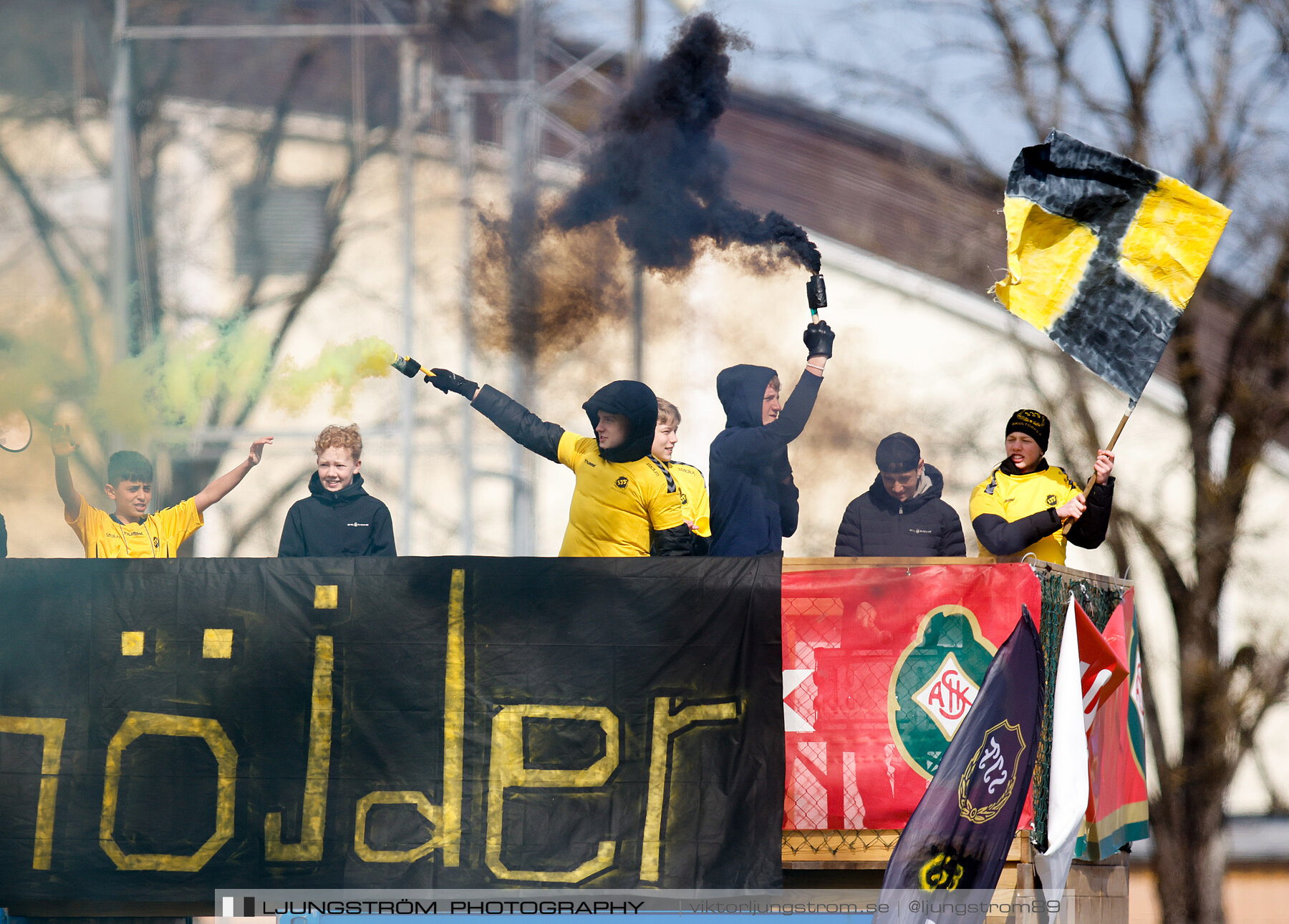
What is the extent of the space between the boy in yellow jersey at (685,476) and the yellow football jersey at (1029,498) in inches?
52.7

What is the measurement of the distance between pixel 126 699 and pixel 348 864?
124 cm

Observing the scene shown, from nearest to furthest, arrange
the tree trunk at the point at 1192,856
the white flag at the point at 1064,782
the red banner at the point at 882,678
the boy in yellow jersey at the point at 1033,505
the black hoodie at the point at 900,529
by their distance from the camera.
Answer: the white flag at the point at 1064,782, the red banner at the point at 882,678, the boy in yellow jersey at the point at 1033,505, the black hoodie at the point at 900,529, the tree trunk at the point at 1192,856

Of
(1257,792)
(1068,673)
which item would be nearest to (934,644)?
(1068,673)

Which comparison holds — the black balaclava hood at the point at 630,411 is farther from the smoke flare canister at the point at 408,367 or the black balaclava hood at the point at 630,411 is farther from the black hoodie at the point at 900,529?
the black hoodie at the point at 900,529

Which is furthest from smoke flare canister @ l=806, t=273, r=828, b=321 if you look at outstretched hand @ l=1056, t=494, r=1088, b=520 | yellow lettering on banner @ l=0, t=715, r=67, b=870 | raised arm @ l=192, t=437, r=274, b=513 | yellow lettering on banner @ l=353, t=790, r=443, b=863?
yellow lettering on banner @ l=0, t=715, r=67, b=870

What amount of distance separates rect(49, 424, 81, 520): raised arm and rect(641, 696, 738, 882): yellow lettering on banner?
3.12 meters

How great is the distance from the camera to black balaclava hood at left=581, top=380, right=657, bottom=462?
6809 millimetres

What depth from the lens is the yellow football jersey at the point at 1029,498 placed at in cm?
712

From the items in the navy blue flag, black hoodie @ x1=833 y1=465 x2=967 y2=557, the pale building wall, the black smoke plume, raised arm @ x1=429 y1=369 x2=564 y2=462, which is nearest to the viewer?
the navy blue flag

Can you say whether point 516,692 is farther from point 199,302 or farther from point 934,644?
point 199,302

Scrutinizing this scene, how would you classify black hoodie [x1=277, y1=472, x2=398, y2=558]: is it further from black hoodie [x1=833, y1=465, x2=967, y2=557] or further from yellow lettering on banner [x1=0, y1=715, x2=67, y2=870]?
black hoodie [x1=833, y1=465, x2=967, y2=557]

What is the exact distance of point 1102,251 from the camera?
277 inches

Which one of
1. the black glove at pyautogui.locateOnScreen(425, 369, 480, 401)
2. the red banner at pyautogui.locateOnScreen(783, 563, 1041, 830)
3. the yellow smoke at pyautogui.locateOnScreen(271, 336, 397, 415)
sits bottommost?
the red banner at pyautogui.locateOnScreen(783, 563, 1041, 830)

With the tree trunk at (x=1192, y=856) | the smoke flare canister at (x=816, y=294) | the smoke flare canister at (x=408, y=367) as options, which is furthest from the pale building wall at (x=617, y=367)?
the smoke flare canister at (x=816, y=294)
